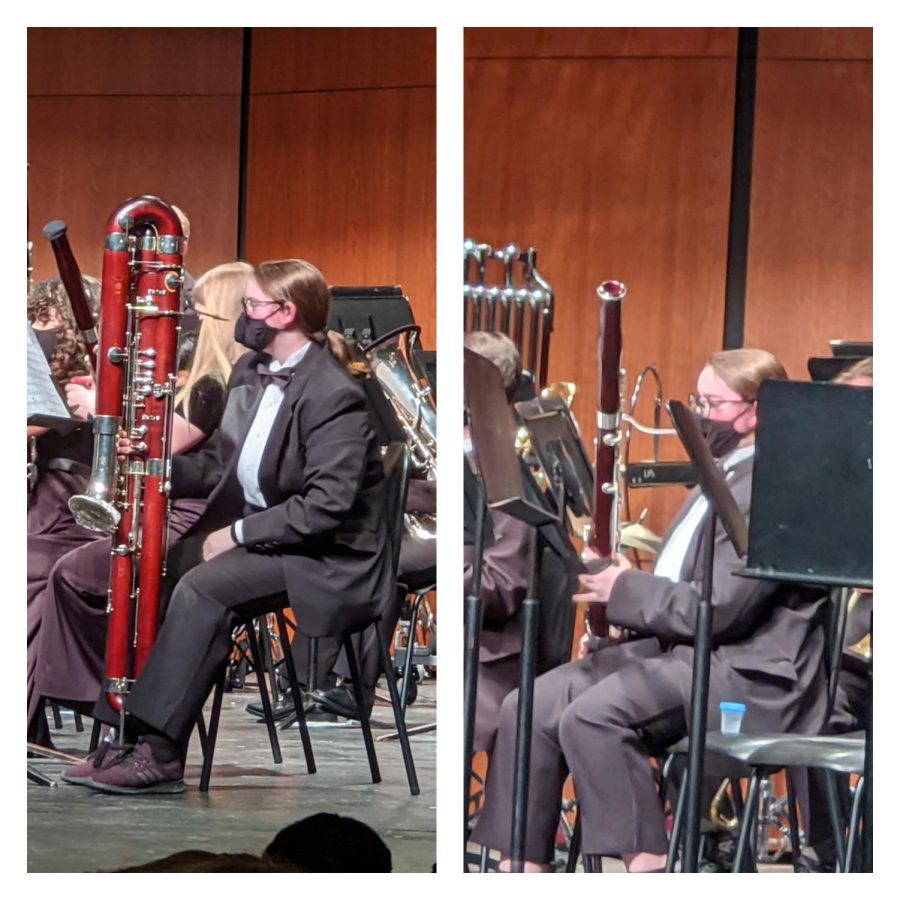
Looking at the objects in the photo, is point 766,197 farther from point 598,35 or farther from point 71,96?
point 71,96

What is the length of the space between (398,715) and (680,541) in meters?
0.77

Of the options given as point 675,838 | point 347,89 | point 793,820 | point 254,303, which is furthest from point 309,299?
point 793,820

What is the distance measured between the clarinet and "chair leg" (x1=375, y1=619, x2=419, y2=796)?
523 mm

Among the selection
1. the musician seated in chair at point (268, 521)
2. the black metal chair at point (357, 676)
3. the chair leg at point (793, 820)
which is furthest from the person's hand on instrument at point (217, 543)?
the chair leg at point (793, 820)

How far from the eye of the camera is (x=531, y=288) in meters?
3.65

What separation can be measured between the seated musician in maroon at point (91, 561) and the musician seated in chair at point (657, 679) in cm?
96

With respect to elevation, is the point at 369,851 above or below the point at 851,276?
below

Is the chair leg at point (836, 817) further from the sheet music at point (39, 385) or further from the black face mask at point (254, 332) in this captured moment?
the sheet music at point (39, 385)

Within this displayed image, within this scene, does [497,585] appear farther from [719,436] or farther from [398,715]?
[719,436]

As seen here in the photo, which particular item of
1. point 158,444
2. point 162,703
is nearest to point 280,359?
point 158,444

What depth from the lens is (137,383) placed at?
11.8ft

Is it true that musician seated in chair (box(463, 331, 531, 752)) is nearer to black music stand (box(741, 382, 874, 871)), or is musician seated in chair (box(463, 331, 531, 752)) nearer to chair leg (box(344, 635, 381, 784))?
chair leg (box(344, 635, 381, 784))

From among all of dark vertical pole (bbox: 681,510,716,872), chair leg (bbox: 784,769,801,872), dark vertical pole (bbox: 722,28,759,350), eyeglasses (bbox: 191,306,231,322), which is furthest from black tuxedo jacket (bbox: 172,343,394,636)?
chair leg (bbox: 784,769,801,872)
